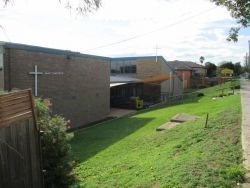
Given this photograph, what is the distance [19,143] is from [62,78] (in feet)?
43.7

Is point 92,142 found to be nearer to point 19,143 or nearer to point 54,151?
point 54,151

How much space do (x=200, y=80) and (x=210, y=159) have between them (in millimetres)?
56685

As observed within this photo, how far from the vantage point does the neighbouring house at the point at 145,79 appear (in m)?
34.2

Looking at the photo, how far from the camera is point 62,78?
18.7 metres

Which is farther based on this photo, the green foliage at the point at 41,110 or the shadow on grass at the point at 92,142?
the shadow on grass at the point at 92,142

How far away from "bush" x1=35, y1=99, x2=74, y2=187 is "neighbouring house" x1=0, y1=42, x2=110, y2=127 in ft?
27.6

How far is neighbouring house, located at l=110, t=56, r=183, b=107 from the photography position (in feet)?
112

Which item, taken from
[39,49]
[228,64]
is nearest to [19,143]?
[39,49]

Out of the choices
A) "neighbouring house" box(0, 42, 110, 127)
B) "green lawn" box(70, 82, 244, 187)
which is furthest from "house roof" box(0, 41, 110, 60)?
"green lawn" box(70, 82, 244, 187)

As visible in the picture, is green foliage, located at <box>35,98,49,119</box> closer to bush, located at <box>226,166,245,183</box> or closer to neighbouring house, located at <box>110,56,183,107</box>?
bush, located at <box>226,166,245,183</box>

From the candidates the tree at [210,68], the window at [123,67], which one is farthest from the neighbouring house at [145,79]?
the tree at [210,68]

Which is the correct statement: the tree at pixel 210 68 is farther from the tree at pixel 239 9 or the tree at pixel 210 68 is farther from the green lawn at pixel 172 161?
the tree at pixel 239 9

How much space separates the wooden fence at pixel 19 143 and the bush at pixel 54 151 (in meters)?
0.55

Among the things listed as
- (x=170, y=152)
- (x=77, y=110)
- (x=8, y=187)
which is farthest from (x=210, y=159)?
(x=77, y=110)
